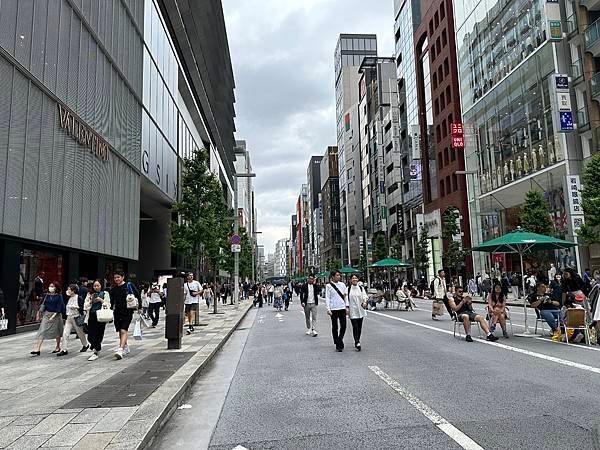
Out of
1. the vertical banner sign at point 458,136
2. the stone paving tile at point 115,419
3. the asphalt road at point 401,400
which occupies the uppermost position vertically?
the vertical banner sign at point 458,136

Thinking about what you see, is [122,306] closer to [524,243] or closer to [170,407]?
[170,407]

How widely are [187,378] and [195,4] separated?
3957 cm

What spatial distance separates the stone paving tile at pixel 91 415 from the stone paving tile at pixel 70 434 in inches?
5.6

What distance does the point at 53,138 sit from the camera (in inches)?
651

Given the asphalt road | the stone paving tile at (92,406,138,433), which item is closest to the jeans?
the asphalt road

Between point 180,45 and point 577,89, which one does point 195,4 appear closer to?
point 180,45

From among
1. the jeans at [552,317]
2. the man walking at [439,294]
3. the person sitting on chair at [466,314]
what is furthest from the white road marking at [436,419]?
the man walking at [439,294]

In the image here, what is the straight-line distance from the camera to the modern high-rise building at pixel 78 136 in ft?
47.4

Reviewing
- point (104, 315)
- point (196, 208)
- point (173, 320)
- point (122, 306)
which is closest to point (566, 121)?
point (196, 208)

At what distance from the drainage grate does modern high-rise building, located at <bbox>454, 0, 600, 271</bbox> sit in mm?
25302

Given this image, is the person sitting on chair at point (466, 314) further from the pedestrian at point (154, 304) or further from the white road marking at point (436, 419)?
the pedestrian at point (154, 304)

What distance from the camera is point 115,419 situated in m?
5.27

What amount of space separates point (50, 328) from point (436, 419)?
9.13 m

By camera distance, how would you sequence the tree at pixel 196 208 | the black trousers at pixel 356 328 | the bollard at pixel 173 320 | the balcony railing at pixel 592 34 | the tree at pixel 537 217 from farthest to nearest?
the balcony railing at pixel 592 34 < the tree at pixel 537 217 < the tree at pixel 196 208 < the bollard at pixel 173 320 < the black trousers at pixel 356 328
